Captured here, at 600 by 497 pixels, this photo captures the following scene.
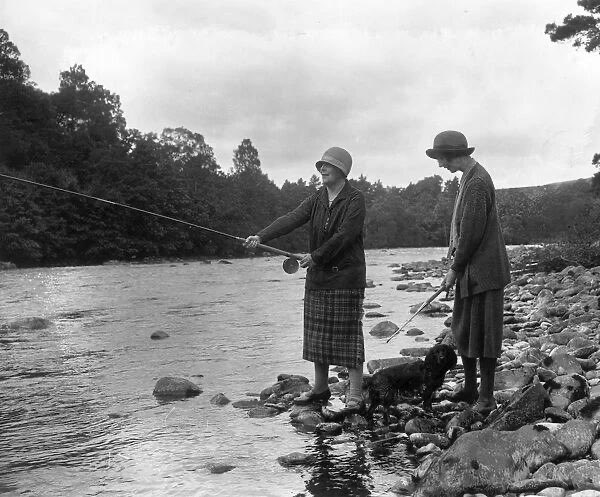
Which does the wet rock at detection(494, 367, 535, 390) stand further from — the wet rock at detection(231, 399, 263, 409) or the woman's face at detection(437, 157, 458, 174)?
the wet rock at detection(231, 399, 263, 409)

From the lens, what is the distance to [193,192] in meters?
82.6

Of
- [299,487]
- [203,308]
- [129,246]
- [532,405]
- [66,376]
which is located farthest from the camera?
[129,246]

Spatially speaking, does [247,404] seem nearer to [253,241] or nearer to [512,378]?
[253,241]

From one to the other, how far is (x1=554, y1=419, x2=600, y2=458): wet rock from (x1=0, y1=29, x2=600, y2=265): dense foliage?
115 ft

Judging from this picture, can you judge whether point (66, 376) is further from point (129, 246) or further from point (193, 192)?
point (193, 192)

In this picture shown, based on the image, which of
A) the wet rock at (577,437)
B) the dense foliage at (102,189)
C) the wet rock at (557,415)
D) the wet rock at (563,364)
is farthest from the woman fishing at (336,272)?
the dense foliage at (102,189)

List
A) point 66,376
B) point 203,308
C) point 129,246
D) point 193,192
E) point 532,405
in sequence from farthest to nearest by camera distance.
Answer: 1. point 193,192
2. point 129,246
3. point 203,308
4. point 66,376
5. point 532,405

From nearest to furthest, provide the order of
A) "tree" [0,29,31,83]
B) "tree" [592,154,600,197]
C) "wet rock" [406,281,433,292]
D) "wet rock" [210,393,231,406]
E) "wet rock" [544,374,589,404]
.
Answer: "wet rock" [544,374,589,404]
"wet rock" [210,393,231,406]
"wet rock" [406,281,433,292]
"tree" [592,154,600,197]
"tree" [0,29,31,83]

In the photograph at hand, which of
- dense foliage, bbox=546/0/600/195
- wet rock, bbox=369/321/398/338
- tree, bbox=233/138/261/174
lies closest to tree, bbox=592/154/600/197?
dense foliage, bbox=546/0/600/195

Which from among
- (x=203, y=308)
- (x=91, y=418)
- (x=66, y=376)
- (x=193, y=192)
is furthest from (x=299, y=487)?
(x=193, y=192)

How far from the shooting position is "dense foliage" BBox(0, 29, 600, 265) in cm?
5259

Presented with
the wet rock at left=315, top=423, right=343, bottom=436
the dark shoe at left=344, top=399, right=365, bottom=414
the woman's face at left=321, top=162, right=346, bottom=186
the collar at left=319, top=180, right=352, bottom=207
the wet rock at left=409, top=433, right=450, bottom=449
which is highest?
the woman's face at left=321, top=162, right=346, bottom=186

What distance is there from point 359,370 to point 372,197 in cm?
15861

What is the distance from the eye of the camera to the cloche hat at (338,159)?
19.0 ft
